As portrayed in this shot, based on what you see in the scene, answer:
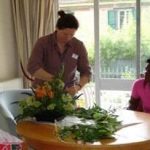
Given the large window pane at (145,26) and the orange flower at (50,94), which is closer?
the orange flower at (50,94)

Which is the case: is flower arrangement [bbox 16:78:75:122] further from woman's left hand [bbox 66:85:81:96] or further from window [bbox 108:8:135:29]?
window [bbox 108:8:135:29]

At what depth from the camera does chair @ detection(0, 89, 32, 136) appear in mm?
2984

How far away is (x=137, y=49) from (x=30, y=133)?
2651 millimetres

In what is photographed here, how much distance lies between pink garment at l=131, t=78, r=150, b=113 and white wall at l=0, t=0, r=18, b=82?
6.55ft

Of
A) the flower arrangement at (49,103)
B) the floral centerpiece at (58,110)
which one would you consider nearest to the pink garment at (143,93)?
the floral centerpiece at (58,110)

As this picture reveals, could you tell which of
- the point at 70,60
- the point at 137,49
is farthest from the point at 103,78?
the point at 70,60

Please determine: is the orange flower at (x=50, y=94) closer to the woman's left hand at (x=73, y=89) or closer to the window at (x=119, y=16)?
the woman's left hand at (x=73, y=89)

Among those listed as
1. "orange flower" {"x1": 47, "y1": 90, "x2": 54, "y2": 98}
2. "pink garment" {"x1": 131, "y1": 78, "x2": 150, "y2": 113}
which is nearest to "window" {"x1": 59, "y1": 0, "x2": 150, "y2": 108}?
"pink garment" {"x1": 131, "y1": 78, "x2": 150, "y2": 113}

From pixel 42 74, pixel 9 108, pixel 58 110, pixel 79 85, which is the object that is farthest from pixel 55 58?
pixel 58 110

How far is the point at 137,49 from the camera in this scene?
4574 mm

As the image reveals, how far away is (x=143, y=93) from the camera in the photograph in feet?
10.2

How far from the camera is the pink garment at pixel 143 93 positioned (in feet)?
10.2

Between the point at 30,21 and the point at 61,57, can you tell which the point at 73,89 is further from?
the point at 30,21

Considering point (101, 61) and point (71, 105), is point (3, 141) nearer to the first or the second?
point (71, 105)
